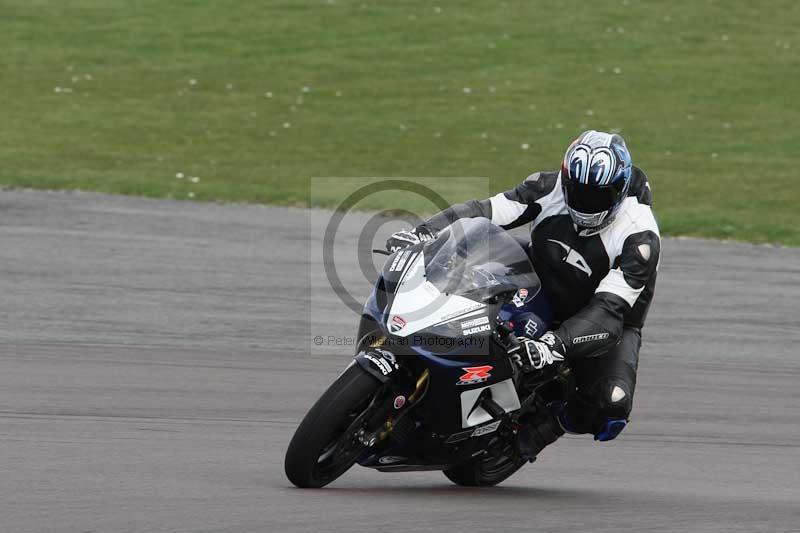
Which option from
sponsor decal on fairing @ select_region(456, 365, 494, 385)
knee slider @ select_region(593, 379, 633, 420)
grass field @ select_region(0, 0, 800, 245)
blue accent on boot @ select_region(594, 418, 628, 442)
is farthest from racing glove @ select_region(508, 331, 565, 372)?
grass field @ select_region(0, 0, 800, 245)

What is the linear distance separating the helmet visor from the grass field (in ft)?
31.6

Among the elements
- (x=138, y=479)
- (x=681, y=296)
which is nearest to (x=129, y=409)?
(x=138, y=479)

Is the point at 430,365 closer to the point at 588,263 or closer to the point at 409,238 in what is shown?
the point at 409,238

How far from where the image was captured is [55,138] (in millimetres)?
19953

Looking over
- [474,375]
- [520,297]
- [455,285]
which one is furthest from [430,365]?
[520,297]

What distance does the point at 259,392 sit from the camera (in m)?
8.32

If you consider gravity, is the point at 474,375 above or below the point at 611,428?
above

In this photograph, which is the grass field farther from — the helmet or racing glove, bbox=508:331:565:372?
racing glove, bbox=508:331:565:372

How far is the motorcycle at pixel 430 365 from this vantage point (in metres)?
5.51

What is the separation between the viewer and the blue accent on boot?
6379 mm

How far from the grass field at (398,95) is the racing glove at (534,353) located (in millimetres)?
10014

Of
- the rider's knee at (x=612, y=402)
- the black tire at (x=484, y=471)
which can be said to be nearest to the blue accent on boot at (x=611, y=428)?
the rider's knee at (x=612, y=402)

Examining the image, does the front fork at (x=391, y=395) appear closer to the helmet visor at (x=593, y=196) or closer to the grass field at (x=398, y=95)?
the helmet visor at (x=593, y=196)

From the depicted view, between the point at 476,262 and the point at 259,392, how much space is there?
3007 mm
